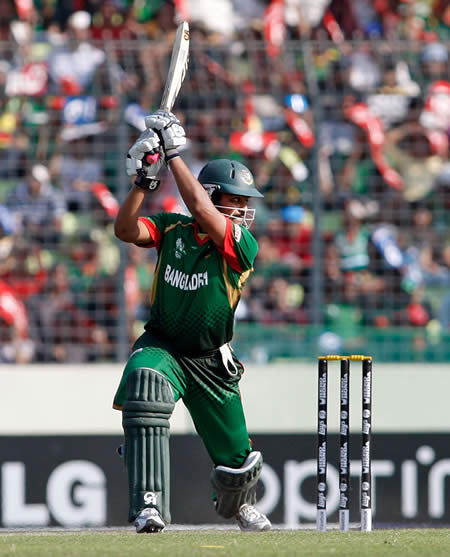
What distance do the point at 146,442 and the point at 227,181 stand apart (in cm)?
140

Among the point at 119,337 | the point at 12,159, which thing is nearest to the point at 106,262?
the point at 119,337

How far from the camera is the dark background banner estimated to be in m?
7.87

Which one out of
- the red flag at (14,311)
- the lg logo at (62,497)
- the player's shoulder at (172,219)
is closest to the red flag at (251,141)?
the red flag at (14,311)

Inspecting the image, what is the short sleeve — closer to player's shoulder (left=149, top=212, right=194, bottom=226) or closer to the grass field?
player's shoulder (left=149, top=212, right=194, bottom=226)

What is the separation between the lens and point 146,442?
17.4 feet

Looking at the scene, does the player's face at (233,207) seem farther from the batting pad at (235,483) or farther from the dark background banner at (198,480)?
the dark background banner at (198,480)

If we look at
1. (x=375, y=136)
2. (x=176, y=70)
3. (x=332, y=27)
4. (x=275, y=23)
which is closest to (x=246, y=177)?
(x=176, y=70)

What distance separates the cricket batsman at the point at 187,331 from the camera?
208 inches

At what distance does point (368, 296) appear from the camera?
27.6 ft

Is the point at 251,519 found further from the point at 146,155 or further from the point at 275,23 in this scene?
the point at 275,23

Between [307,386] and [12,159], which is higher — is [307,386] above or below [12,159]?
below

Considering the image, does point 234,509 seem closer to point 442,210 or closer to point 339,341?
point 339,341

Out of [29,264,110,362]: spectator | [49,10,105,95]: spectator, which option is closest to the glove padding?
[29,264,110,362]: spectator

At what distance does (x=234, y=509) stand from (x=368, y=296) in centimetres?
277
